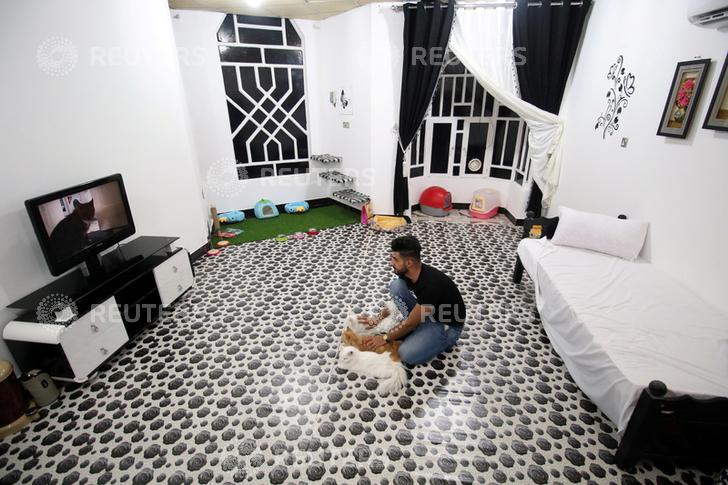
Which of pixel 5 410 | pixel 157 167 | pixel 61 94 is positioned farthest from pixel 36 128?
pixel 5 410

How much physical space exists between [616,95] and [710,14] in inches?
36.8

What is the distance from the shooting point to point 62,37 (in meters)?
2.27

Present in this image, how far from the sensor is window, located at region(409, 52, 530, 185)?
15.2ft

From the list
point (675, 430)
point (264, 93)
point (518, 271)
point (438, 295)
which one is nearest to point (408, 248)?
point (438, 295)

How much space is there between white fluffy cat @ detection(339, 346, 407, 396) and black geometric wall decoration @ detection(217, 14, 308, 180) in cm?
364

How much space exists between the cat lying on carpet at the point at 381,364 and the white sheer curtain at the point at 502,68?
9.53ft

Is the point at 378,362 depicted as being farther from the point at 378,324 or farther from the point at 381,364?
the point at 378,324

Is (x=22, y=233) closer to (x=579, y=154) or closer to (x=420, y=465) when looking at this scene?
(x=420, y=465)

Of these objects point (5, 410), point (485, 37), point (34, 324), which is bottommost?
point (5, 410)

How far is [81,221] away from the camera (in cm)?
233

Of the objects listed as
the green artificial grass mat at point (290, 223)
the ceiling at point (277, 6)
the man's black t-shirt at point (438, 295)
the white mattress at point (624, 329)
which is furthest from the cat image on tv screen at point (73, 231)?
the white mattress at point (624, 329)

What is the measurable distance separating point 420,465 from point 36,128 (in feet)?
9.71
